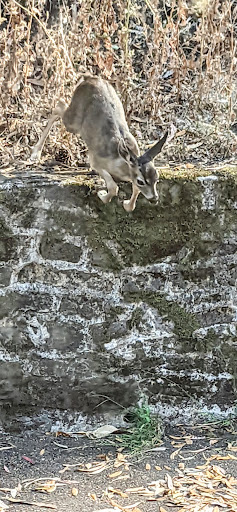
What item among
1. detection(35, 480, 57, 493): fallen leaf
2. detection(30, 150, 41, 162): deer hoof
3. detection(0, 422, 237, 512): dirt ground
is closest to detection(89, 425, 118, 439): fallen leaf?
detection(0, 422, 237, 512): dirt ground

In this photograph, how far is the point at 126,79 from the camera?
218 inches

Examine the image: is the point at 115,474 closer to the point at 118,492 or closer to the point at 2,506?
the point at 118,492

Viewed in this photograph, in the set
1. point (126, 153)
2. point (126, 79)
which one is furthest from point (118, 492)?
point (126, 79)

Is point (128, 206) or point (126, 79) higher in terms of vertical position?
point (126, 79)

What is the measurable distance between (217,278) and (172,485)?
137 centimetres

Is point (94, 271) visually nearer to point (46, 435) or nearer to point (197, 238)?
point (197, 238)

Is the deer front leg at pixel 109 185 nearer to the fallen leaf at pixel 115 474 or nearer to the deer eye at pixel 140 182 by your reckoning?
the deer eye at pixel 140 182

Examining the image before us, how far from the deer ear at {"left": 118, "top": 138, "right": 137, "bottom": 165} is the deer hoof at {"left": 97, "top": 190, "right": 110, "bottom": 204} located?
35cm

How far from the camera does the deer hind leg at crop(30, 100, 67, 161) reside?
4.53 meters

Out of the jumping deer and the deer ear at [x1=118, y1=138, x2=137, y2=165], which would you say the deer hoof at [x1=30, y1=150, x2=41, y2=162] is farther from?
the deer ear at [x1=118, y1=138, x2=137, y2=165]

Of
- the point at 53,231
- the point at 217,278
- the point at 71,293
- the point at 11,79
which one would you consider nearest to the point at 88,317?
the point at 71,293

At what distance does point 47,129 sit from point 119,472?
2276mm

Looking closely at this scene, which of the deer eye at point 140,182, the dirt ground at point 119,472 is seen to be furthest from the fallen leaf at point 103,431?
the deer eye at point 140,182

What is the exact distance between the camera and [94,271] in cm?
450
